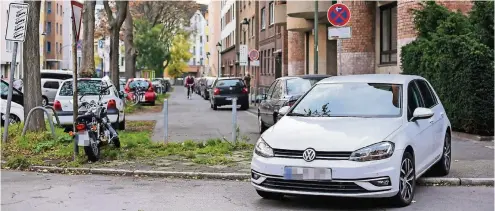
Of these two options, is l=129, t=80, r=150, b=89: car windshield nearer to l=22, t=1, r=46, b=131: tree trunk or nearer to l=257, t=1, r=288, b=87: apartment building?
l=257, t=1, r=288, b=87: apartment building

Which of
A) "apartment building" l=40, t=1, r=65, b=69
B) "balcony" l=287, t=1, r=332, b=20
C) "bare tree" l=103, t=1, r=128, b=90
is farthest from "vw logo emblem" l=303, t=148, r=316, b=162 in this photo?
"apartment building" l=40, t=1, r=65, b=69

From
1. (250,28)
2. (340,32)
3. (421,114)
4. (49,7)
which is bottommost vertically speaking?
(421,114)

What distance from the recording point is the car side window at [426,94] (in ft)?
29.6

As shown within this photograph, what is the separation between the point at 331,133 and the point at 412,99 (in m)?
1.76

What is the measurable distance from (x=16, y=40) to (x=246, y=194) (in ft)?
20.7

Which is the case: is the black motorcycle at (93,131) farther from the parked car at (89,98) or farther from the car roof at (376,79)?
the parked car at (89,98)

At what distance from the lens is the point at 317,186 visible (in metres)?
6.93

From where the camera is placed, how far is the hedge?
14.0 metres

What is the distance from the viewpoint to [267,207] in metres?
7.48

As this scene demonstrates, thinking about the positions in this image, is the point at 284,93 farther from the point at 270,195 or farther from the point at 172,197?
the point at 270,195

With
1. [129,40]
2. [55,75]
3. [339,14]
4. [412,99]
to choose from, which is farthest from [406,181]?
[129,40]

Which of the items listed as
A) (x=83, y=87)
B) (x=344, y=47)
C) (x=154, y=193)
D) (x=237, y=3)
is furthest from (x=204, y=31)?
(x=154, y=193)

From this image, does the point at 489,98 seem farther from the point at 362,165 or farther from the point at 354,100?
the point at 362,165

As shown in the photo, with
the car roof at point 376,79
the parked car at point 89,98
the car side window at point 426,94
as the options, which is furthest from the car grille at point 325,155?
the parked car at point 89,98
